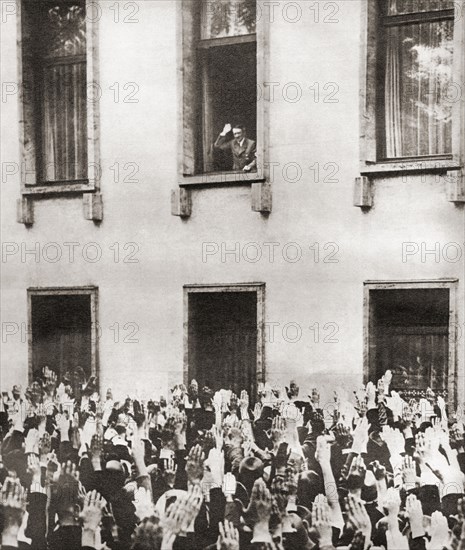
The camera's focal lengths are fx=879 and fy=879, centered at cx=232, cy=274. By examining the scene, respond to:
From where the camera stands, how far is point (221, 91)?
3.82 metres

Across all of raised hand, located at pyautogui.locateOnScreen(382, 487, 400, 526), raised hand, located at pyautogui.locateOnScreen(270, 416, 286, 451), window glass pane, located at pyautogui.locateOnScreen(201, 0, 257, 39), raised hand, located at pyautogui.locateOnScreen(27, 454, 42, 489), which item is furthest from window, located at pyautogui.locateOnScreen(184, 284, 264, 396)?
window glass pane, located at pyautogui.locateOnScreen(201, 0, 257, 39)

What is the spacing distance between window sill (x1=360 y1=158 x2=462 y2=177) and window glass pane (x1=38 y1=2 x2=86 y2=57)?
144 cm

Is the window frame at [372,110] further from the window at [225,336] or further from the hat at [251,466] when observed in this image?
the hat at [251,466]

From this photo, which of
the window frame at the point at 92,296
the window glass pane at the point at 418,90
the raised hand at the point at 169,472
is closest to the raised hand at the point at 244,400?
the raised hand at the point at 169,472

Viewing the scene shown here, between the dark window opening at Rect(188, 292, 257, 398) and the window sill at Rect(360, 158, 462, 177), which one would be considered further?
the dark window opening at Rect(188, 292, 257, 398)

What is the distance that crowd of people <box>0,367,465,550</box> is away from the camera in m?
3.50

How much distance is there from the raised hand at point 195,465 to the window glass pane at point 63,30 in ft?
6.12

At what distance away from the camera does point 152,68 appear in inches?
153

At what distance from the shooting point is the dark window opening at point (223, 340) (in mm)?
3791

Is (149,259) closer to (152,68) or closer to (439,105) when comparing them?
(152,68)

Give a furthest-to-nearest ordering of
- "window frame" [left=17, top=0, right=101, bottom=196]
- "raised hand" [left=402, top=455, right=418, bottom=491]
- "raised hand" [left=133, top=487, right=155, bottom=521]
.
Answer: "window frame" [left=17, top=0, right=101, bottom=196]
"raised hand" [left=133, top=487, right=155, bottom=521]
"raised hand" [left=402, top=455, right=418, bottom=491]

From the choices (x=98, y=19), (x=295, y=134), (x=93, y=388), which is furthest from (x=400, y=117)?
(x=93, y=388)

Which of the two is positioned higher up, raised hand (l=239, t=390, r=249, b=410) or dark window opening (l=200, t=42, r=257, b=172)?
dark window opening (l=200, t=42, r=257, b=172)

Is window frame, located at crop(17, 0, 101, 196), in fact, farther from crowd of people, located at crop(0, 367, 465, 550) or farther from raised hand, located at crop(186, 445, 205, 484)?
raised hand, located at crop(186, 445, 205, 484)
